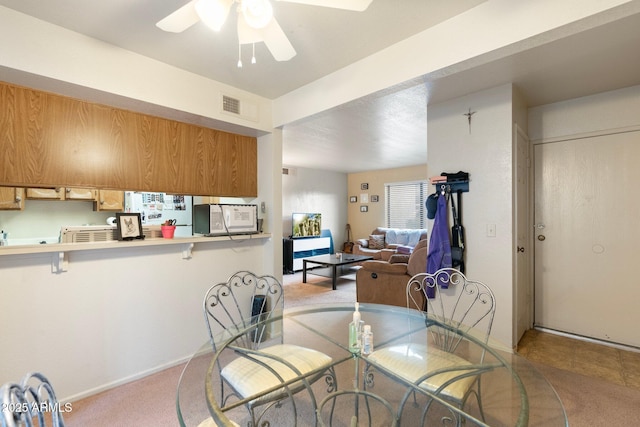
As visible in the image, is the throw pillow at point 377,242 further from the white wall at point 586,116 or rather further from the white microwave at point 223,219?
the white microwave at point 223,219

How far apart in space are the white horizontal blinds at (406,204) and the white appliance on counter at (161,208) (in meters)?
4.81

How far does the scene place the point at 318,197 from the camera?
754 cm

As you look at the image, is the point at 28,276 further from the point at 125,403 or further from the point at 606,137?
the point at 606,137

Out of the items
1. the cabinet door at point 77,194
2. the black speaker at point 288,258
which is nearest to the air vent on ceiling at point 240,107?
the cabinet door at point 77,194

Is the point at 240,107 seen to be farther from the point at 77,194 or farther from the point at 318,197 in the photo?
the point at 318,197

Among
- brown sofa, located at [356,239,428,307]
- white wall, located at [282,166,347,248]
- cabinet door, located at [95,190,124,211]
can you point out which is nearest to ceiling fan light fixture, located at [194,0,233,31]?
brown sofa, located at [356,239,428,307]

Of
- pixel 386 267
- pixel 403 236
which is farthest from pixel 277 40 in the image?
pixel 403 236

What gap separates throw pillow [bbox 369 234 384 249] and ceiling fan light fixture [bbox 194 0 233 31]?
6.05 m

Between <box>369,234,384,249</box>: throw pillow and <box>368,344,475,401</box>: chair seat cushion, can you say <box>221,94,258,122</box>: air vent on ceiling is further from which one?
<box>369,234,384,249</box>: throw pillow

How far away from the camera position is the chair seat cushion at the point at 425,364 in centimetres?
140

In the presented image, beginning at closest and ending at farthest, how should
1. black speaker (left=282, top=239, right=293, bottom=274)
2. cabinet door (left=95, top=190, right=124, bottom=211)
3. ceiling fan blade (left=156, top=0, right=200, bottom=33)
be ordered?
1. ceiling fan blade (left=156, top=0, right=200, bottom=33)
2. cabinet door (left=95, top=190, right=124, bottom=211)
3. black speaker (left=282, top=239, right=293, bottom=274)

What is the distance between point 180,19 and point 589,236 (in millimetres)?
3766

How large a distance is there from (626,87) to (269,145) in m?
3.31

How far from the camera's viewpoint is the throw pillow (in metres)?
6.89
